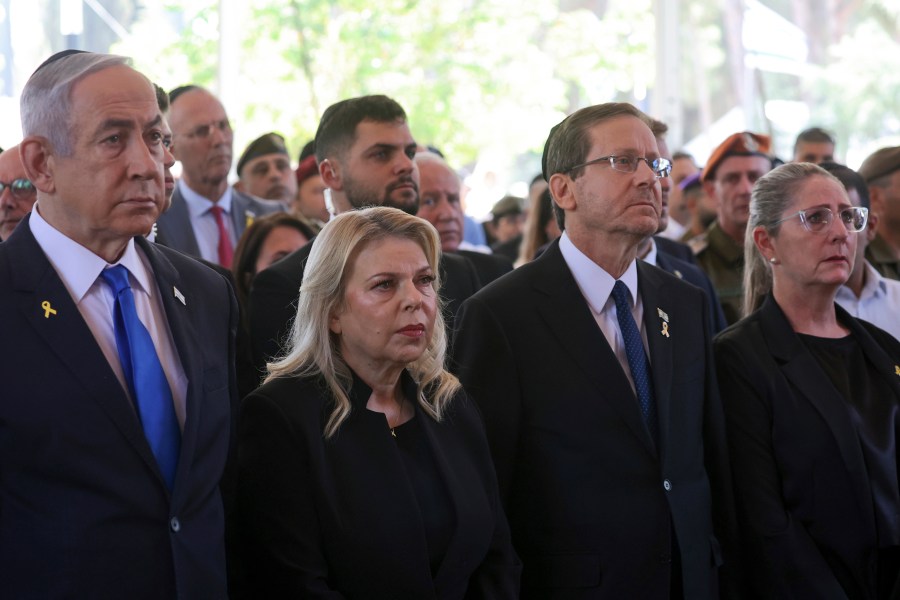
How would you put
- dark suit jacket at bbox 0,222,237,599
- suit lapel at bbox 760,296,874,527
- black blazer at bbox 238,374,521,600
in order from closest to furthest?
1. dark suit jacket at bbox 0,222,237,599
2. black blazer at bbox 238,374,521,600
3. suit lapel at bbox 760,296,874,527

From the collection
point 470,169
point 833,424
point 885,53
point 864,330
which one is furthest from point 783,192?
point 470,169

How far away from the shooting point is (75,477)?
232 centimetres

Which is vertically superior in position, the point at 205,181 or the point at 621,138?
the point at 205,181

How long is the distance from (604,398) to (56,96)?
161 cm

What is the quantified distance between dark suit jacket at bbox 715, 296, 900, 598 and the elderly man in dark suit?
1653 millimetres

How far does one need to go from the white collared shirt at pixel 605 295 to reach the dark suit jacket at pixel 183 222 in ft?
6.28

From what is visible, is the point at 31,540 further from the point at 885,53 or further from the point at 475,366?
the point at 885,53

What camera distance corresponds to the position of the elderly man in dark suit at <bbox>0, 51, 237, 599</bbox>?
2318mm

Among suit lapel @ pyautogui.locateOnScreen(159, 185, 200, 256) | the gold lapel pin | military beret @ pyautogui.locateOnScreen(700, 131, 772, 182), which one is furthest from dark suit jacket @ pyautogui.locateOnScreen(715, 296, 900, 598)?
suit lapel @ pyautogui.locateOnScreen(159, 185, 200, 256)

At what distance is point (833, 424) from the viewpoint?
353cm

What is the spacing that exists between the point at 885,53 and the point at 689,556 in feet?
30.9

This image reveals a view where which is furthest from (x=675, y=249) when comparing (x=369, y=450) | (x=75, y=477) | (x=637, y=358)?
(x=75, y=477)

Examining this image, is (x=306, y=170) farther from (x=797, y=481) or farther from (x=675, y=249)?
(x=797, y=481)

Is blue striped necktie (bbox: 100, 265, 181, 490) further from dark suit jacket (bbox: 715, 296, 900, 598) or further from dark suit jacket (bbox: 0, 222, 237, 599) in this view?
dark suit jacket (bbox: 715, 296, 900, 598)
